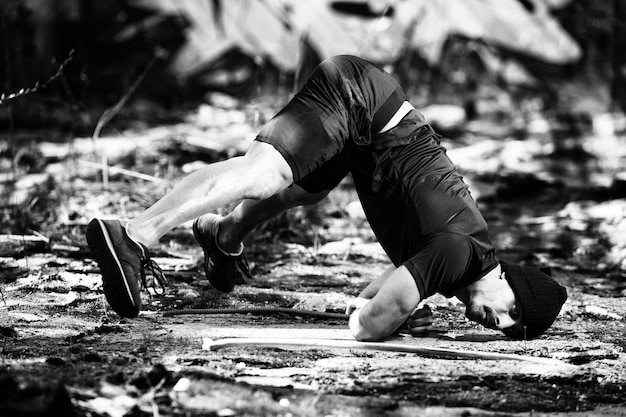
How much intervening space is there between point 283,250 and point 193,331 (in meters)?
1.77

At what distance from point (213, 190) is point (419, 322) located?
102cm

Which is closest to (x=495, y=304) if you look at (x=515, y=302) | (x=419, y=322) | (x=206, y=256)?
(x=515, y=302)

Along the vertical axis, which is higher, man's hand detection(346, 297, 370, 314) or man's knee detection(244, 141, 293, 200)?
man's knee detection(244, 141, 293, 200)

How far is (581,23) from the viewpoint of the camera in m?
10.1

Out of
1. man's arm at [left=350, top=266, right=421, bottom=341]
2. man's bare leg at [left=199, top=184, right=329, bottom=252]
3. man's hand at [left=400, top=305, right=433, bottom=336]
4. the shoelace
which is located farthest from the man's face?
the shoelace

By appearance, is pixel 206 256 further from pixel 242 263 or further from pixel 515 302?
pixel 515 302

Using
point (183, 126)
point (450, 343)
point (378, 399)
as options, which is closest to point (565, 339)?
point (450, 343)

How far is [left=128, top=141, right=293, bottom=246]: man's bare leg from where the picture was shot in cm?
330

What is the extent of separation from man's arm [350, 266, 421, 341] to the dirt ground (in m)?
0.09

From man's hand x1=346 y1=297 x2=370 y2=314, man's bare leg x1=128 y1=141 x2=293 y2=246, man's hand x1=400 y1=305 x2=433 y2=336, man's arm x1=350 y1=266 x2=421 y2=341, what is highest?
man's bare leg x1=128 y1=141 x2=293 y2=246

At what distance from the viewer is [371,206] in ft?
12.4

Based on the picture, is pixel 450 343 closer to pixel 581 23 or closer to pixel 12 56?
pixel 12 56

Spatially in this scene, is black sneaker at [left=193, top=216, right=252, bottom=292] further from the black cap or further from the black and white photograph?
the black cap

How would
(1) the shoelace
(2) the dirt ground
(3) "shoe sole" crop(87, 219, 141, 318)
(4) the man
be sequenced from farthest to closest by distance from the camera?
1. (1) the shoelace
2. (4) the man
3. (3) "shoe sole" crop(87, 219, 141, 318)
4. (2) the dirt ground
